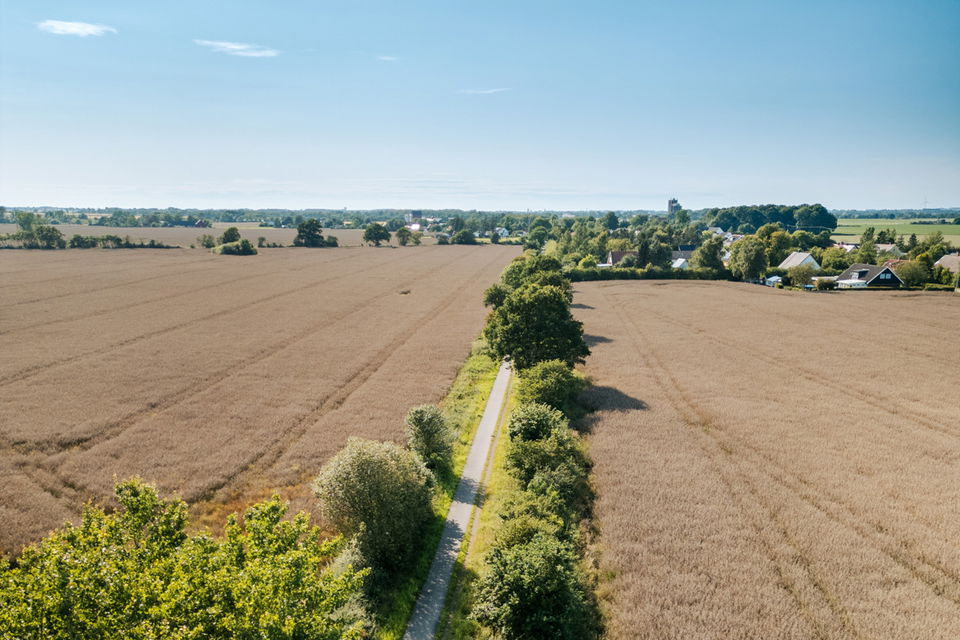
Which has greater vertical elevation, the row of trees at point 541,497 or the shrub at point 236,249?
the shrub at point 236,249

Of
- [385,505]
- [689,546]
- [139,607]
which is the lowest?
[689,546]

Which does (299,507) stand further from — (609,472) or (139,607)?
(609,472)

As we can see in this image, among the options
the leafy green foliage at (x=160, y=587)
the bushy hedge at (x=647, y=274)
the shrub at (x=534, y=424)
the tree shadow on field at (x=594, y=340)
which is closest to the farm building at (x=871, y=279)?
the bushy hedge at (x=647, y=274)

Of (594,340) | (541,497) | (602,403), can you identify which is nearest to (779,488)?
(541,497)

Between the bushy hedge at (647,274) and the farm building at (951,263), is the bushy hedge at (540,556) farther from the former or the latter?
the farm building at (951,263)

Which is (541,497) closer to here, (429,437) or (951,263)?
(429,437)

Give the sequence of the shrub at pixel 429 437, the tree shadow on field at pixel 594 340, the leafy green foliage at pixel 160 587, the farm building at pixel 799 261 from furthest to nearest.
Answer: the farm building at pixel 799 261 < the tree shadow on field at pixel 594 340 < the shrub at pixel 429 437 < the leafy green foliage at pixel 160 587

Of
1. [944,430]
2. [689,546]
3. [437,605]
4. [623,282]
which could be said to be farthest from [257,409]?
[623,282]
